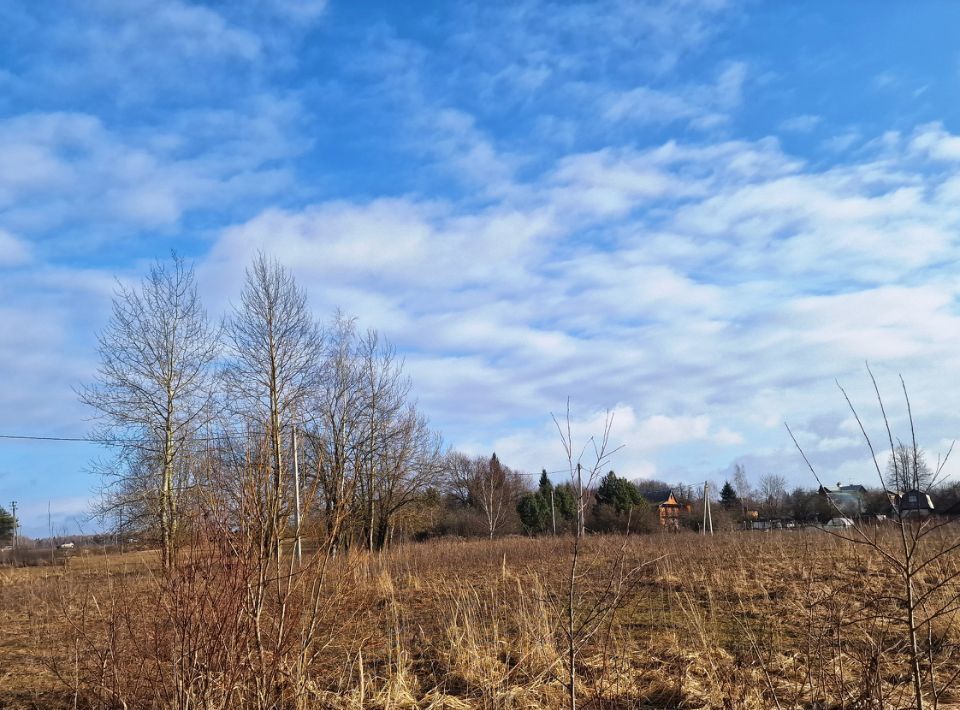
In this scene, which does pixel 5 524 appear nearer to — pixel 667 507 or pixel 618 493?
pixel 618 493

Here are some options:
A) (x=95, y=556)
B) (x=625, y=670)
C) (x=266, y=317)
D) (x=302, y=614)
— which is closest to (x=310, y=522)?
(x=302, y=614)

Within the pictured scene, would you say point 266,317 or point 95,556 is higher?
point 266,317

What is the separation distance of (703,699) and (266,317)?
1485 centimetres

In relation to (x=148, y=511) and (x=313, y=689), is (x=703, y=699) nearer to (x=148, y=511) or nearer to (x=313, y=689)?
(x=313, y=689)

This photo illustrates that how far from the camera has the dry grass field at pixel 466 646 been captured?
4027mm

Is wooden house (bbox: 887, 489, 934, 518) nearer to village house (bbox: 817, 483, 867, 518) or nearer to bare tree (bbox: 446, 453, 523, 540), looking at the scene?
village house (bbox: 817, 483, 867, 518)

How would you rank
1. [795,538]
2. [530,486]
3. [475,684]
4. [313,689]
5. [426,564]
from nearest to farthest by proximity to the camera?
[313,689] → [475,684] → [426,564] → [795,538] → [530,486]

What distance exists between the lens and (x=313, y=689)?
15.1 ft

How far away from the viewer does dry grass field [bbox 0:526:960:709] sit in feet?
13.2

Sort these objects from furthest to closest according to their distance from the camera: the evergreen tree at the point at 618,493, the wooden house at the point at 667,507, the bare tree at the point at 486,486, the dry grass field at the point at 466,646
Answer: the bare tree at the point at 486,486
the evergreen tree at the point at 618,493
the wooden house at the point at 667,507
the dry grass field at the point at 466,646

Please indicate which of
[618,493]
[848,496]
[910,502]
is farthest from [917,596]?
[618,493]

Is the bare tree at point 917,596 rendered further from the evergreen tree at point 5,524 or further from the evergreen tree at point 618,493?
the evergreen tree at point 5,524

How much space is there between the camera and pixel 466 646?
256 inches

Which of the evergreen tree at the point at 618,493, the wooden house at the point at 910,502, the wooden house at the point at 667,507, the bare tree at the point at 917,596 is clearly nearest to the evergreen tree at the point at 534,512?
the evergreen tree at the point at 618,493
